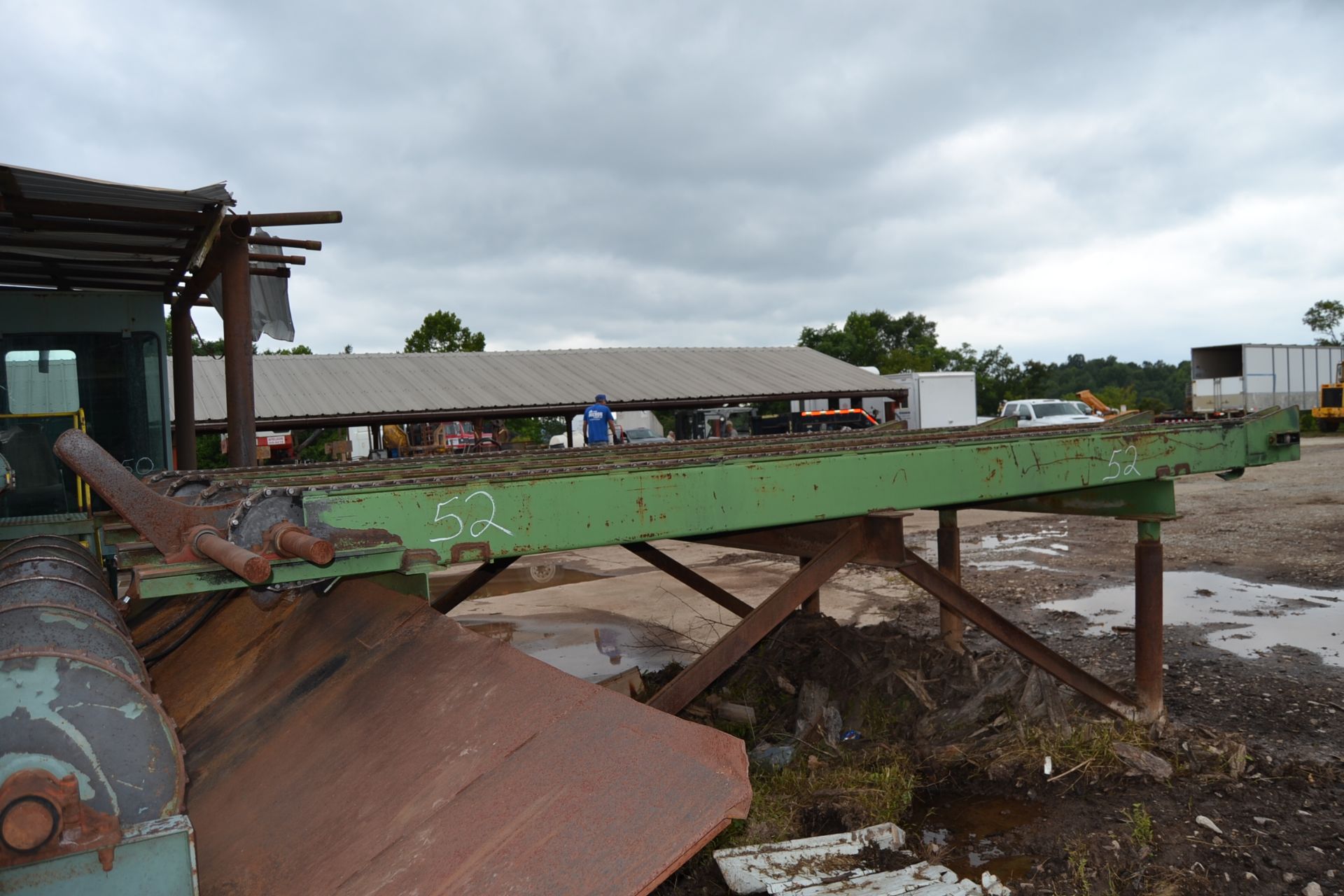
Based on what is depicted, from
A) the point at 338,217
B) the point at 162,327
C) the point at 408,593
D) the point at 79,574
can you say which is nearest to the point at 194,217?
the point at 338,217

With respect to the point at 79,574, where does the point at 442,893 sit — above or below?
below

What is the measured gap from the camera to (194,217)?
4871 mm

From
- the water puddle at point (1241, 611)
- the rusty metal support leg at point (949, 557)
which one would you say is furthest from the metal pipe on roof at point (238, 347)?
the water puddle at point (1241, 611)

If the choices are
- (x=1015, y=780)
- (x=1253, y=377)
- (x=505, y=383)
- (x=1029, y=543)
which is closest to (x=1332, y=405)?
(x=1253, y=377)

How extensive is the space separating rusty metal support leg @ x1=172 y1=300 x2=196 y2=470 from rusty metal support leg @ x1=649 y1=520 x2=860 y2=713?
4806 mm

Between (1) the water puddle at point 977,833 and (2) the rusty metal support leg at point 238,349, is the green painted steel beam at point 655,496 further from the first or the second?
(2) the rusty metal support leg at point 238,349

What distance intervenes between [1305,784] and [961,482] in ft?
8.14

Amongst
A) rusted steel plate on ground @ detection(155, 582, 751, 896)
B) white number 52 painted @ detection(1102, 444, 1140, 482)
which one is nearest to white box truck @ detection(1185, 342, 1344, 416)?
white number 52 painted @ detection(1102, 444, 1140, 482)

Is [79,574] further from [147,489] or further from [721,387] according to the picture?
[721,387]

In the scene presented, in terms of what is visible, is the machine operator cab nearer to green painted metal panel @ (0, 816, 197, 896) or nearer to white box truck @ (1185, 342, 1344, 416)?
green painted metal panel @ (0, 816, 197, 896)

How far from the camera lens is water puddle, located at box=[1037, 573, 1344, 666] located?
20.9ft

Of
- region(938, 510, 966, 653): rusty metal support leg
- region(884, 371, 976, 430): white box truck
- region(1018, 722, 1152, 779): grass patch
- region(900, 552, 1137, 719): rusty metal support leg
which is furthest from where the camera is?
region(884, 371, 976, 430): white box truck

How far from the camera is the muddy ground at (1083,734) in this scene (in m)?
3.41

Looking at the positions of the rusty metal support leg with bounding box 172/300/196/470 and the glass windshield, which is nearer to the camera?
the glass windshield
